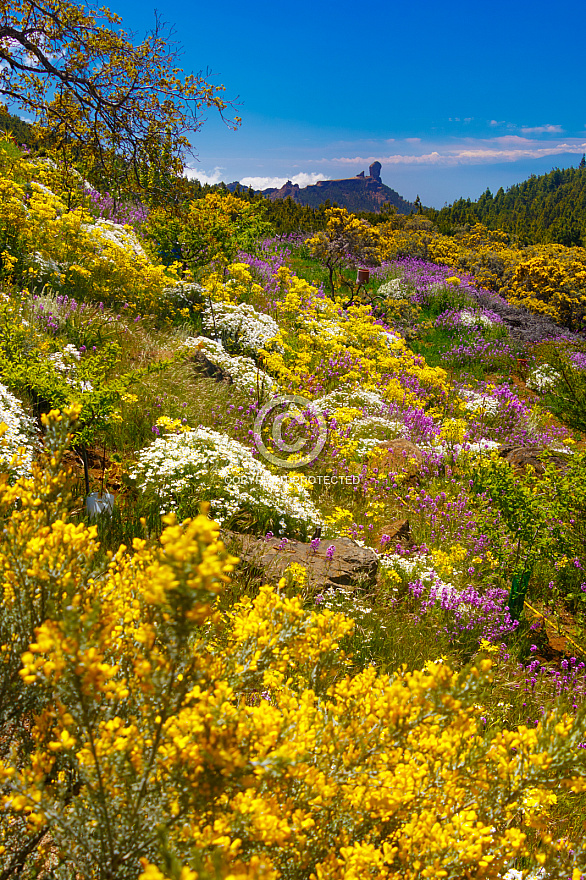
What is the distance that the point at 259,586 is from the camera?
3.31m

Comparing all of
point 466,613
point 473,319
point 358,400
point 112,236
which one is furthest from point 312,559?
point 473,319

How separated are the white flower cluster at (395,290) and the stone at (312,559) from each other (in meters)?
13.6

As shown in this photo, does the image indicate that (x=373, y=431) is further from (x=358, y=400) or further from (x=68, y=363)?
(x=68, y=363)

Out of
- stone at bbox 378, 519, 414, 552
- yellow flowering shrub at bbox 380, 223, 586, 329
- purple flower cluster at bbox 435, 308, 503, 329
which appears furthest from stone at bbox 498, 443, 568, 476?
yellow flowering shrub at bbox 380, 223, 586, 329

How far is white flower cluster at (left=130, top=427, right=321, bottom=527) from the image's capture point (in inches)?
161

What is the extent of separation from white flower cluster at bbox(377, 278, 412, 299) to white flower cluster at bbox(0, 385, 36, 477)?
47.3 feet

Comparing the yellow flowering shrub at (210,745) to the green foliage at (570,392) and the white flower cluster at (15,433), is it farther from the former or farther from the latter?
the green foliage at (570,392)

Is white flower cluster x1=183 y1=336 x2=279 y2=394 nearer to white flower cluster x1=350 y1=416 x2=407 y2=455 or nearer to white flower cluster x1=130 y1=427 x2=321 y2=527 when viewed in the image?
white flower cluster x1=350 y1=416 x2=407 y2=455

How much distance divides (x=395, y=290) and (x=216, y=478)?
14123 mm

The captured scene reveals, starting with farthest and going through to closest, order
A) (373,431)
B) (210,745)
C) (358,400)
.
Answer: (358,400) → (373,431) → (210,745)

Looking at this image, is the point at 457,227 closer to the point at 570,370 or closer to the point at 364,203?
the point at 570,370

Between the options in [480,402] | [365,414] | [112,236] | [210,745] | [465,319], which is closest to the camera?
[210,745]

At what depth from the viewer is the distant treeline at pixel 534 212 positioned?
112 ft

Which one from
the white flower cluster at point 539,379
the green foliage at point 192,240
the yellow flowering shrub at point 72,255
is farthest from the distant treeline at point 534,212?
the yellow flowering shrub at point 72,255
